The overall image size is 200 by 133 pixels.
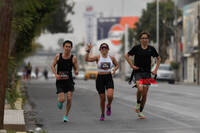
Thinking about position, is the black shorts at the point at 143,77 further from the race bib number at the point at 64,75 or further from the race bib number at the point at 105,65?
the race bib number at the point at 64,75

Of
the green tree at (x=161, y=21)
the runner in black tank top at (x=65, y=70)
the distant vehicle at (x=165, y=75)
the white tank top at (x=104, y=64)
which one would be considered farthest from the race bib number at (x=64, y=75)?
the green tree at (x=161, y=21)

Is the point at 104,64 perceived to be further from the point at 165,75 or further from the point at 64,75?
the point at 165,75

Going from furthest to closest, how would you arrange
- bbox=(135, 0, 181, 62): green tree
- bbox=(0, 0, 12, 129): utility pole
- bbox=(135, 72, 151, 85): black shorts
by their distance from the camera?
1. bbox=(135, 0, 181, 62): green tree
2. bbox=(135, 72, 151, 85): black shorts
3. bbox=(0, 0, 12, 129): utility pole

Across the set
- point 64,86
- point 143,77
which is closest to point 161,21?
point 143,77

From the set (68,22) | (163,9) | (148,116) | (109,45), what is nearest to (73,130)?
(109,45)

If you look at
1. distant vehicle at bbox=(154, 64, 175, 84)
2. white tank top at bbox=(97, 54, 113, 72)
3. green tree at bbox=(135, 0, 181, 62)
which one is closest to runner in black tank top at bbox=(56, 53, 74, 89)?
white tank top at bbox=(97, 54, 113, 72)

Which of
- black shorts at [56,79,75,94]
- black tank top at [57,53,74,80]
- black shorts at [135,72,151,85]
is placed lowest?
black shorts at [56,79,75,94]

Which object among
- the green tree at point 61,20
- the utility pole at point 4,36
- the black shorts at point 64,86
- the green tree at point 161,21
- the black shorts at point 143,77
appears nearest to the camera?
the utility pole at point 4,36

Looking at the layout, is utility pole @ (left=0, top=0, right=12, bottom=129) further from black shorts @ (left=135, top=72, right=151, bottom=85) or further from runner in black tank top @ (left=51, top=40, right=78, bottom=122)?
black shorts @ (left=135, top=72, right=151, bottom=85)

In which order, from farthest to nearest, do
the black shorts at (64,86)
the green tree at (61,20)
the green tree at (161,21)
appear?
1. the green tree at (161,21)
2. the green tree at (61,20)
3. the black shorts at (64,86)

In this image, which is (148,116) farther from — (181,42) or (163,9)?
(163,9)

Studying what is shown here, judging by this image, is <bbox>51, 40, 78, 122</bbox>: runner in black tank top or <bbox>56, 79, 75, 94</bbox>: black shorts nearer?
<bbox>51, 40, 78, 122</bbox>: runner in black tank top

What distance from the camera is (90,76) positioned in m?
79.1

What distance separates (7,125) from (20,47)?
55.1 ft
